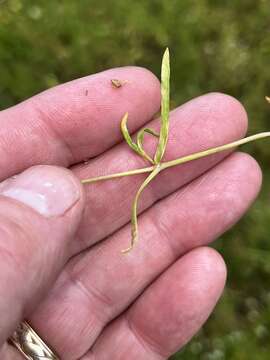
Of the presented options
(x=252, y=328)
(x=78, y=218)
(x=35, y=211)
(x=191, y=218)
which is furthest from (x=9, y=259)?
(x=252, y=328)

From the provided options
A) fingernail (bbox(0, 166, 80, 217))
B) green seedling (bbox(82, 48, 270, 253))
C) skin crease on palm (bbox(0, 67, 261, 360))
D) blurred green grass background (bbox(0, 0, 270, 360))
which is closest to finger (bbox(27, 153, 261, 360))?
skin crease on palm (bbox(0, 67, 261, 360))

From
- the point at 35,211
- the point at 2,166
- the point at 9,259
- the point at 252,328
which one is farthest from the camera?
the point at 252,328

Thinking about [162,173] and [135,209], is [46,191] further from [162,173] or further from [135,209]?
[162,173]

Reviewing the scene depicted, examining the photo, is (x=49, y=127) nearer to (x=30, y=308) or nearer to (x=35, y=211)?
(x=35, y=211)

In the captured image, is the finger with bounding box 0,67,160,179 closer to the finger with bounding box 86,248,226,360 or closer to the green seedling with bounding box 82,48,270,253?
the green seedling with bounding box 82,48,270,253

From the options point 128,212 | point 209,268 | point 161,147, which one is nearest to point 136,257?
point 128,212
